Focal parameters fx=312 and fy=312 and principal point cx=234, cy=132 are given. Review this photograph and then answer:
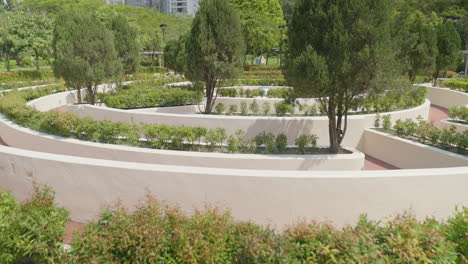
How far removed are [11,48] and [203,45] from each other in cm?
2714

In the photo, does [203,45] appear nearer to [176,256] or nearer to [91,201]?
[91,201]

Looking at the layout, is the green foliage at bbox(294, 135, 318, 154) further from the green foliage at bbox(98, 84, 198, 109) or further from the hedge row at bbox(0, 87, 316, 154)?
the green foliage at bbox(98, 84, 198, 109)

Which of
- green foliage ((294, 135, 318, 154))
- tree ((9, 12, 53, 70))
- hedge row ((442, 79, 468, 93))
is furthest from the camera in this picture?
tree ((9, 12, 53, 70))

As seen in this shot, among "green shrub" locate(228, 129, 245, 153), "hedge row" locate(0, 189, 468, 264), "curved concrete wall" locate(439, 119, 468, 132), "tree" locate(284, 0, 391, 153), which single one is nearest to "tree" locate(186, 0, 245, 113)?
"green shrub" locate(228, 129, 245, 153)

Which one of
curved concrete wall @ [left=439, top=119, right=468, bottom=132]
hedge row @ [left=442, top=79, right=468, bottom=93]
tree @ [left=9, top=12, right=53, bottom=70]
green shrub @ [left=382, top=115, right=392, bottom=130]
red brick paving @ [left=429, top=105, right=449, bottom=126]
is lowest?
red brick paving @ [left=429, top=105, right=449, bottom=126]

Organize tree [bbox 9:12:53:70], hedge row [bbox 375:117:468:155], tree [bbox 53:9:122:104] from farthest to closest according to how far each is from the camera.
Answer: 1. tree [bbox 9:12:53:70]
2. tree [bbox 53:9:122:104]
3. hedge row [bbox 375:117:468:155]

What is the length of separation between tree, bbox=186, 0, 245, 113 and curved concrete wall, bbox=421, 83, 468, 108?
13.9m

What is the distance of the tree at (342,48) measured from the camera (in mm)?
6930

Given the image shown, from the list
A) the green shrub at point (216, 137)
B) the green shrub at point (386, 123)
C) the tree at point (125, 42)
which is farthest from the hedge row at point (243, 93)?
the green shrub at point (216, 137)

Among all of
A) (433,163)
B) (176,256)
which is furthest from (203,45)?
(176,256)

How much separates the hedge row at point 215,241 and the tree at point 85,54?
35.3 ft

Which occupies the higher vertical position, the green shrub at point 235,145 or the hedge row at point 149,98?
the hedge row at point 149,98

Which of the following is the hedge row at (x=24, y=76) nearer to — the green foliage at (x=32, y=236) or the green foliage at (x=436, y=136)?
the green foliage at (x=32, y=236)

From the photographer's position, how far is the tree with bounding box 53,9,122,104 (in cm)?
1310
